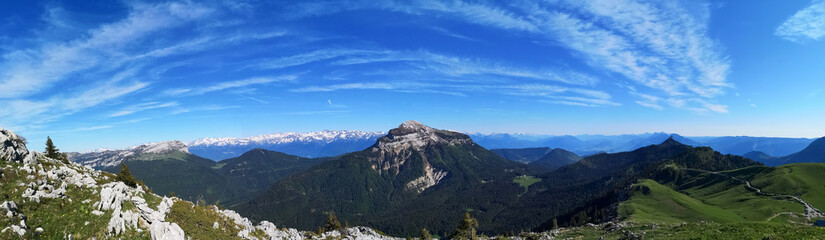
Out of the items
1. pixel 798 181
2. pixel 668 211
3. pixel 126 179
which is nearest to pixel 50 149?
pixel 126 179

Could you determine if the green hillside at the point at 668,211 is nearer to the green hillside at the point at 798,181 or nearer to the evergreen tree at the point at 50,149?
the green hillside at the point at 798,181

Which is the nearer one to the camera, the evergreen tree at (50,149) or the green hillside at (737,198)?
the evergreen tree at (50,149)

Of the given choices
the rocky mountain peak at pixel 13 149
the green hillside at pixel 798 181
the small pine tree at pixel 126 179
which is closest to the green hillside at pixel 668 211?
the green hillside at pixel 798 181

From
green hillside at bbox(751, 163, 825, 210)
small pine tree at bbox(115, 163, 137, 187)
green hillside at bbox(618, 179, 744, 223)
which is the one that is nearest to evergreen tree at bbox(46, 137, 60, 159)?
small pine tree at bbox(115, 163, 137, 187)

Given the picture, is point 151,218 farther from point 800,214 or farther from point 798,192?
point 798,192

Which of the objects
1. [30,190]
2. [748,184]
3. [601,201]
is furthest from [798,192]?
[30,190]

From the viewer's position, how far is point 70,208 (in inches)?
1061

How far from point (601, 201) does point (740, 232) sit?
184 m

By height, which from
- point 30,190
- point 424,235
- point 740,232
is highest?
point 30,190

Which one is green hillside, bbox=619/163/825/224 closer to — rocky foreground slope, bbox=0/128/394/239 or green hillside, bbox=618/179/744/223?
green hillside, bbox=618/179/744/223

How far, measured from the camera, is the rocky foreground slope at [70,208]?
23.8 m

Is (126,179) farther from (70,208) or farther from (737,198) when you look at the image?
(737,198)

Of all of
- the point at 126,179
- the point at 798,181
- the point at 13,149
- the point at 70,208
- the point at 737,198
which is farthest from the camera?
the point at 737,198

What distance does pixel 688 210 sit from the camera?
330 ft
